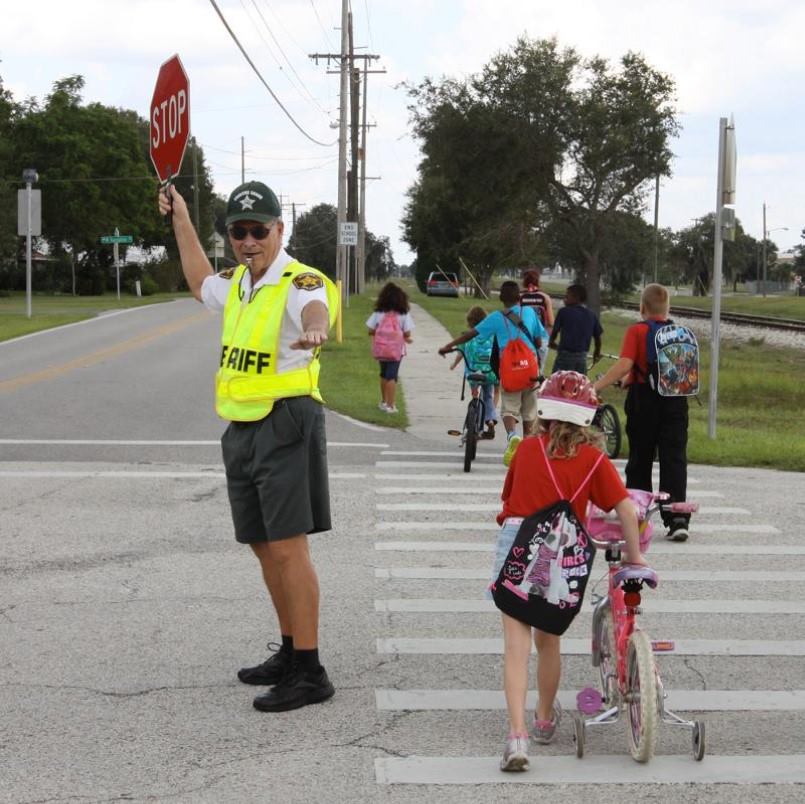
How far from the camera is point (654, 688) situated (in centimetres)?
480

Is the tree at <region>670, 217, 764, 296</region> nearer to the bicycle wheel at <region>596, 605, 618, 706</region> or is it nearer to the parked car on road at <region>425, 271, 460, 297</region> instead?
the parked car on road at <region>425, 271, 460, 297</region>

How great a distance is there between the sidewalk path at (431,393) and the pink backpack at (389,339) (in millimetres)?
886

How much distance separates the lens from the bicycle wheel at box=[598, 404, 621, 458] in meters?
14.1

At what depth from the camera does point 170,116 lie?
761cm

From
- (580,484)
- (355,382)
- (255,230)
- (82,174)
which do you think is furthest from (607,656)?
(82,174)

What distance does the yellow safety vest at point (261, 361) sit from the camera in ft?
18.3

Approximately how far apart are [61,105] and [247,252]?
73.6m

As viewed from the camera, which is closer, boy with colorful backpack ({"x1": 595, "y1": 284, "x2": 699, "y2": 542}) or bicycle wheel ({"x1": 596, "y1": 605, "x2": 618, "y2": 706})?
bicycle wheel ({"x1": 596, "y1": 605, "x2": 618, "y2": 706})

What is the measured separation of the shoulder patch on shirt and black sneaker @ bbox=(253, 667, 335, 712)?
1563 mm

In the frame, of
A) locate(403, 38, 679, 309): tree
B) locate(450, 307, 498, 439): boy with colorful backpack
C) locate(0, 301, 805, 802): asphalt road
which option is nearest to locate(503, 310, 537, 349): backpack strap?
locate(450, 307, 498, 439): boy with colorful backpack

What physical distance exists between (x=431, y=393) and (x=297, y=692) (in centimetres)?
1513

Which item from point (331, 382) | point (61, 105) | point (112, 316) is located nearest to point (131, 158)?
point (61, 105)

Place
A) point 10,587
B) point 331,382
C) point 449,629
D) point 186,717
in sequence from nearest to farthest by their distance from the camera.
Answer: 1. point 186,717
2. point 449,629
3. point 10,587
4. point 331,382

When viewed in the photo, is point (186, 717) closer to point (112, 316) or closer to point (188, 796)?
point (188, 796)
